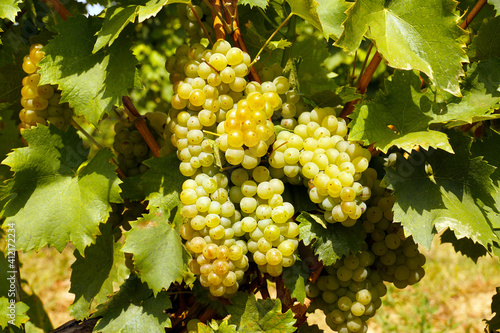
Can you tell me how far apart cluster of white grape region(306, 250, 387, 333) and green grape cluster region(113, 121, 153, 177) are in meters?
0.49

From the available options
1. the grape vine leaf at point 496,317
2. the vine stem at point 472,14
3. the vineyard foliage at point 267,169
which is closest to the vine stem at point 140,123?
the vineyard foliage at point 267,169

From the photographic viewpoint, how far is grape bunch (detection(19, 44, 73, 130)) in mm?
933

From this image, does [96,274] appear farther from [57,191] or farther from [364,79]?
[364,79]

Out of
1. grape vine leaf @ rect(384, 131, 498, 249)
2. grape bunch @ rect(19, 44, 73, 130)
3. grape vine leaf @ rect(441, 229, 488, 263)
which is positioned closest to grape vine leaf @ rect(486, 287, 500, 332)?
grape vine leaf @ rect(441, 229, 488, 263)

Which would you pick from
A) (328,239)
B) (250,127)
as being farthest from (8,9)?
(328,239)

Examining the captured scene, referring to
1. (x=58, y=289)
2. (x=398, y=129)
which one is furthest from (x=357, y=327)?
(x=58, y=289)

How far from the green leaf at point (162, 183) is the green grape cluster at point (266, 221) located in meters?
0.14

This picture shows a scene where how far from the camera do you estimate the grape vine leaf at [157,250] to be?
815 millimetres

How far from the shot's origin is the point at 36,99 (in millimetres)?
951

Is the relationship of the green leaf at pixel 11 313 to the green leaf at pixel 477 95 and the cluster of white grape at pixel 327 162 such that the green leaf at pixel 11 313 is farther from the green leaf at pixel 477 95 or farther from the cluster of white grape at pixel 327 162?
the green leaf at pixel 477 95

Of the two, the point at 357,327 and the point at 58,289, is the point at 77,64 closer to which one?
the point at 357,327

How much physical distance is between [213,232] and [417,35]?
0.50 metres

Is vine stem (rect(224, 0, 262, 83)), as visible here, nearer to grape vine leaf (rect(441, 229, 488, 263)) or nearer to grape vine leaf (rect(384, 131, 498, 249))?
grape vine leaf (rect(384, 131, 498, 249))

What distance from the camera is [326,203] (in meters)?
0.79
